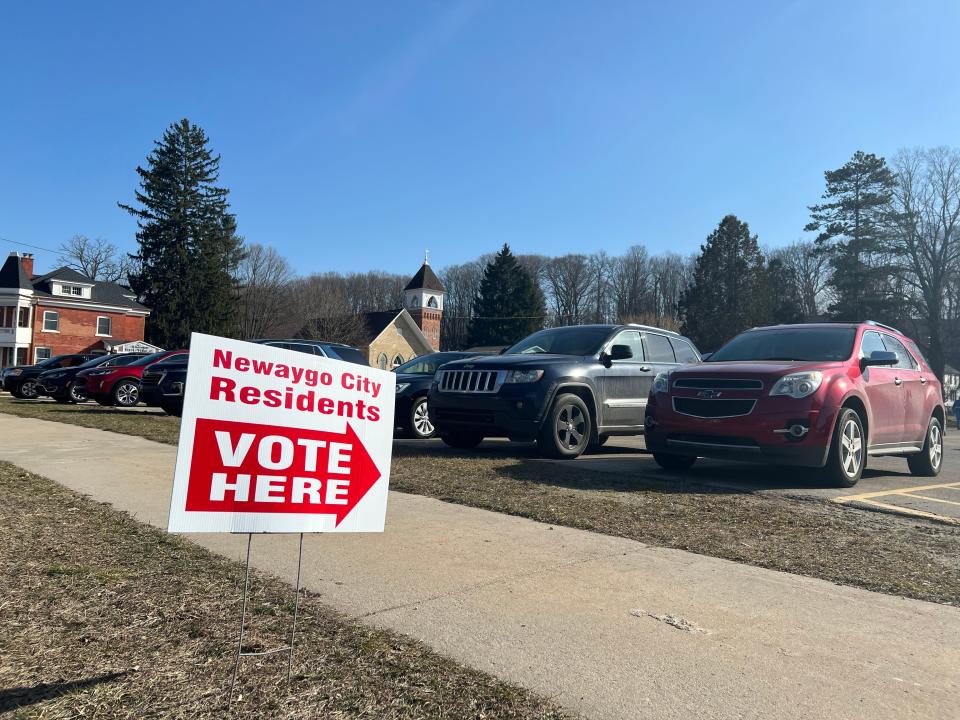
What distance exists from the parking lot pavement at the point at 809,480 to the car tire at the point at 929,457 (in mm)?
156

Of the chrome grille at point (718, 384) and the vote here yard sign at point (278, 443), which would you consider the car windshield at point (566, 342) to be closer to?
the chrome grille at point (718, 384)

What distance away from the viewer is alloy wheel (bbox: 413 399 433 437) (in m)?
12.5

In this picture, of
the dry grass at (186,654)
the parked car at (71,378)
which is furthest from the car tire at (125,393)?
the dry grass at (186,654)

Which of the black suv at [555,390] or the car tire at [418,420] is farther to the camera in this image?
the car tire at [418,420]

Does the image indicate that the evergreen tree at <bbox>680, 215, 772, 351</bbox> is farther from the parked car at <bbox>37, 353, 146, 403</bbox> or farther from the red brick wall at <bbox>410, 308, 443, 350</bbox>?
the parked car at <bbox>37, 353, 146, 403</bbox>

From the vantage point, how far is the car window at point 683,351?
11477 millimetres

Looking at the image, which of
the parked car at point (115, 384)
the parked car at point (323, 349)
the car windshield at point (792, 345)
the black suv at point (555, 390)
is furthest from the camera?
the parked car at point (115, 384)

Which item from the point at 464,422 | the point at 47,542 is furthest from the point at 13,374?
the point at 47,542

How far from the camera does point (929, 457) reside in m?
9.51

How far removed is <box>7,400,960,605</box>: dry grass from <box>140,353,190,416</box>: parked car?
9.50 m

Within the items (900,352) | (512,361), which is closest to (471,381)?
(512,361)

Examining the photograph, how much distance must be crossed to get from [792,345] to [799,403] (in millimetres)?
1555

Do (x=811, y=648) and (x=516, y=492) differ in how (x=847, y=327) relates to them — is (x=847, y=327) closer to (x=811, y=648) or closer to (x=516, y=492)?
(x=516, y=492)

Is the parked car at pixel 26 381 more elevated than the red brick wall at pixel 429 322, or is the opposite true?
the red brick wall at pixel 429 322
